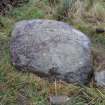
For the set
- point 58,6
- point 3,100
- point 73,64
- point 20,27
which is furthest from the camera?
point 58,6

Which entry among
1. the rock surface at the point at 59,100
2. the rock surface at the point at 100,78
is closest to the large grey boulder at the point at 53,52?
the rock surface at the point at 100,78

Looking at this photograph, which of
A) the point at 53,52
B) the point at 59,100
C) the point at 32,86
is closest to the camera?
the point at 59,100

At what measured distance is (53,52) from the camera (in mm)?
4348

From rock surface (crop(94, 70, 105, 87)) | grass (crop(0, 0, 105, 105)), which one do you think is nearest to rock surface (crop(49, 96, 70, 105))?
grass (crop(0, 0, 105, 105))

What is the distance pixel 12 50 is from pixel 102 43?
1.32m

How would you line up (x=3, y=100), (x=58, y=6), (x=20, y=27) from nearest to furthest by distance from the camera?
(x=3, y=100)
(x=20, y=27)
(x=58, y=6)

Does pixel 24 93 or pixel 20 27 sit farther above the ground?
pixel 20 27

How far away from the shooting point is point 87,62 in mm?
4379

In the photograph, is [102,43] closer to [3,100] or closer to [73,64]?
[73,64]

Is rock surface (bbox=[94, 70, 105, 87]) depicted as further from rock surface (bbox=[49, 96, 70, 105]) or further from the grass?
rock surface (bbox=[49, 96, 70, 105])

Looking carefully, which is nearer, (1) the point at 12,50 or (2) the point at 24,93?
(2) the point at 24,93

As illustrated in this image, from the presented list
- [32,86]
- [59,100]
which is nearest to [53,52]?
[32,86]

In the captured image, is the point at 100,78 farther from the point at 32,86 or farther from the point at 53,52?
the point at 32,86

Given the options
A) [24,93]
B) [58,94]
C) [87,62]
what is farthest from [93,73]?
[24,93]
